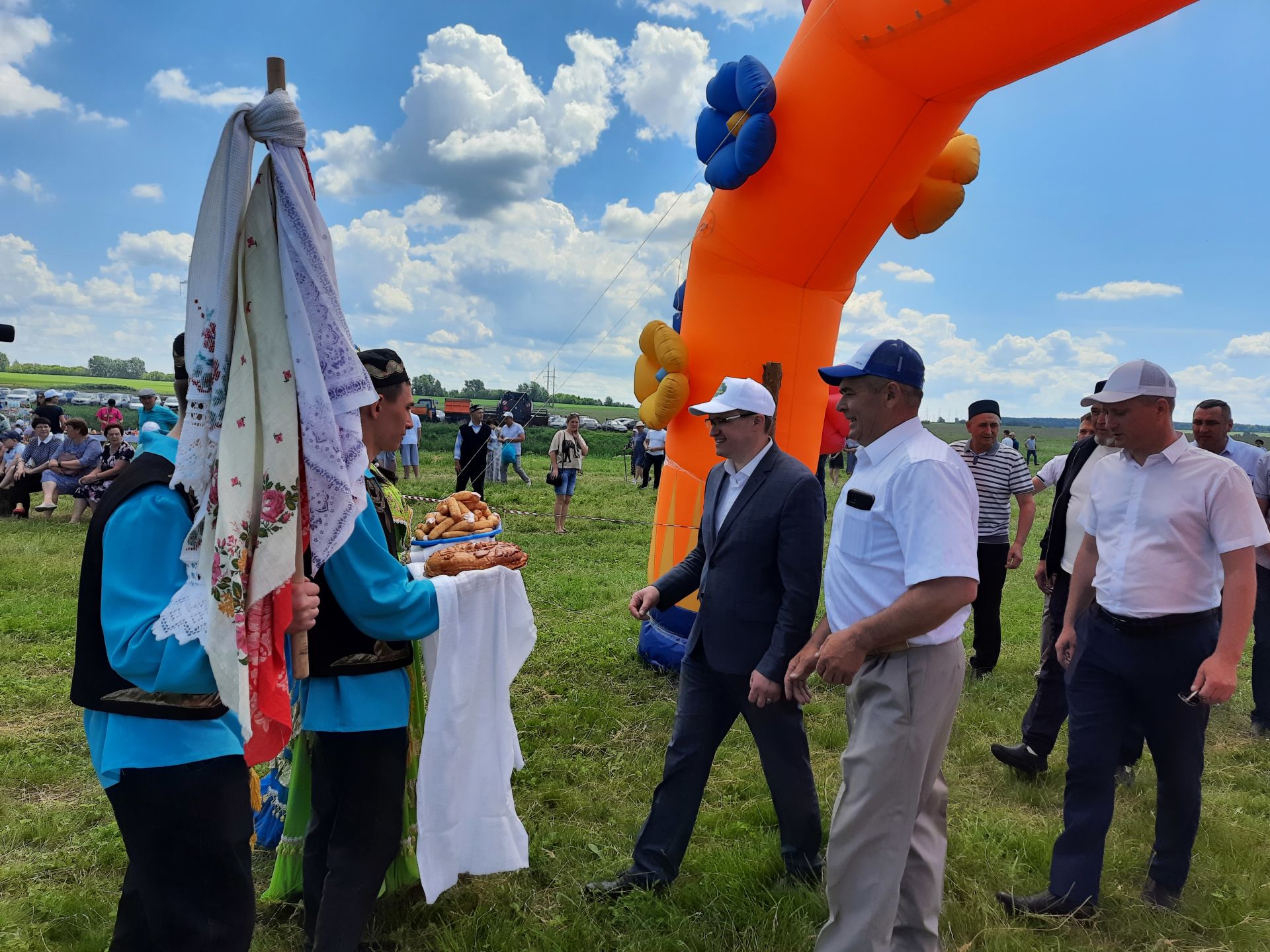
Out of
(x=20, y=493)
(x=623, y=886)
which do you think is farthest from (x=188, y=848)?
(x=20, y=493)

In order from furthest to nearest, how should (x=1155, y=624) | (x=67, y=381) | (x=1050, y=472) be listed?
(x=67, y=381) < (x=1050, y=472) < (x=1155, y=624)

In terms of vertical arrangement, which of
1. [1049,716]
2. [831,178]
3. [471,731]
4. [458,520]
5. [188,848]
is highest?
[831,178]

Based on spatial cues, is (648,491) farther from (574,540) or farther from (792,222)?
(792,222)

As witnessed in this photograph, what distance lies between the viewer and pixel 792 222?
16.1 ft

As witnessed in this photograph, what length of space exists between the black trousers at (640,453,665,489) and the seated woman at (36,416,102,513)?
9.44m

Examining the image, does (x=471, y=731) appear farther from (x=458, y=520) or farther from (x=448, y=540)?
(x=458, y=520)

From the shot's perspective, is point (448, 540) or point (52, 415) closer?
point (448, 540)

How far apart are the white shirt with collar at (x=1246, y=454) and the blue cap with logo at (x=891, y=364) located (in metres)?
3.81

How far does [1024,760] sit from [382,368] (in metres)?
3.97

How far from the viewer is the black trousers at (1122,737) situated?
2.88 metres

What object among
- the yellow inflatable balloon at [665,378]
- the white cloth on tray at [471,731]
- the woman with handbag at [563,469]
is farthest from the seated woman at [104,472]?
the white cloth on tray at [471,731]

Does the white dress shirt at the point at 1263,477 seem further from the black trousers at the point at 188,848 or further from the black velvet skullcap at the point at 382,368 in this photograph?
the black trousers at the point at 188,848

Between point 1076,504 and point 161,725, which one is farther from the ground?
point 1076,504

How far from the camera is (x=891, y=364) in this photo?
245cm
